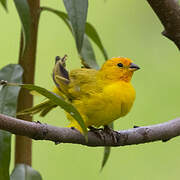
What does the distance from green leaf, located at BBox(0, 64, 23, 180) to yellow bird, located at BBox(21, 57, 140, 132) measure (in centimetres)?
30

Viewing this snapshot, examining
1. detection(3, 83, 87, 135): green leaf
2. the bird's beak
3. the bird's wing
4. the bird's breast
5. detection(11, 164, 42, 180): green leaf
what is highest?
the bird's beak

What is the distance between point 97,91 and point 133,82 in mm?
1588

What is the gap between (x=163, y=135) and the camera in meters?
1.72

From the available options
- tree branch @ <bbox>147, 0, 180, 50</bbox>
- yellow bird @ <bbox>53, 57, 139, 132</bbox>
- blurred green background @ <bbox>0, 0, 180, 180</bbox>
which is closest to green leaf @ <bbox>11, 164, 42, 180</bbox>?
yellow bird @ <bbox>53, 57, 139, 132</bbox>

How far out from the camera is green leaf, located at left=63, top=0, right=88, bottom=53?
1.48 meters

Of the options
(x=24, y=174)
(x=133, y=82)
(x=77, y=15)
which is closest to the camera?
(x=77, y=15)

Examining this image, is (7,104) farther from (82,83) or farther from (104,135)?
(82,83)

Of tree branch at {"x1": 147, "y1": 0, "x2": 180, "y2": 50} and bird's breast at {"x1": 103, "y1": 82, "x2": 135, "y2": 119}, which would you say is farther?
bird's breast at {"x1": 103, "y1": 82, "x2": 135, "y2": 119}

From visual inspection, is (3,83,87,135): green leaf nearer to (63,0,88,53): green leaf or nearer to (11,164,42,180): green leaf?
(63,0,88,53): green leaf

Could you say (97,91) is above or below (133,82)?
below

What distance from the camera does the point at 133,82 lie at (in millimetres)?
3852

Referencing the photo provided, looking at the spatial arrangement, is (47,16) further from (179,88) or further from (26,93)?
(26,93)

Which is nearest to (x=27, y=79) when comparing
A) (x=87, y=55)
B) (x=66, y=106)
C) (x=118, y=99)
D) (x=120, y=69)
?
(x=87, y=55)

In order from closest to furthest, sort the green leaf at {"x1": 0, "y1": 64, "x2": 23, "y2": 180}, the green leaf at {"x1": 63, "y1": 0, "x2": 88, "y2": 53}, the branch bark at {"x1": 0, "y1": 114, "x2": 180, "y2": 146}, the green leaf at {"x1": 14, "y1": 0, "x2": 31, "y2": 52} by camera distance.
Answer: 1. the branch bark at {"x1": 0, "y1": 114, "x2": 180, "y2": 146}
2. the green leaf at {"x1": 63, "y1": 0, "x2": 88, "y2": 53}
3. the green leaf at {"x1": 0, "y1": 64, "x2": 23, "y2": 180}
4. the green leaf at {"x1": 14, "y1": 0, "x2": 31, "y2": 52}
